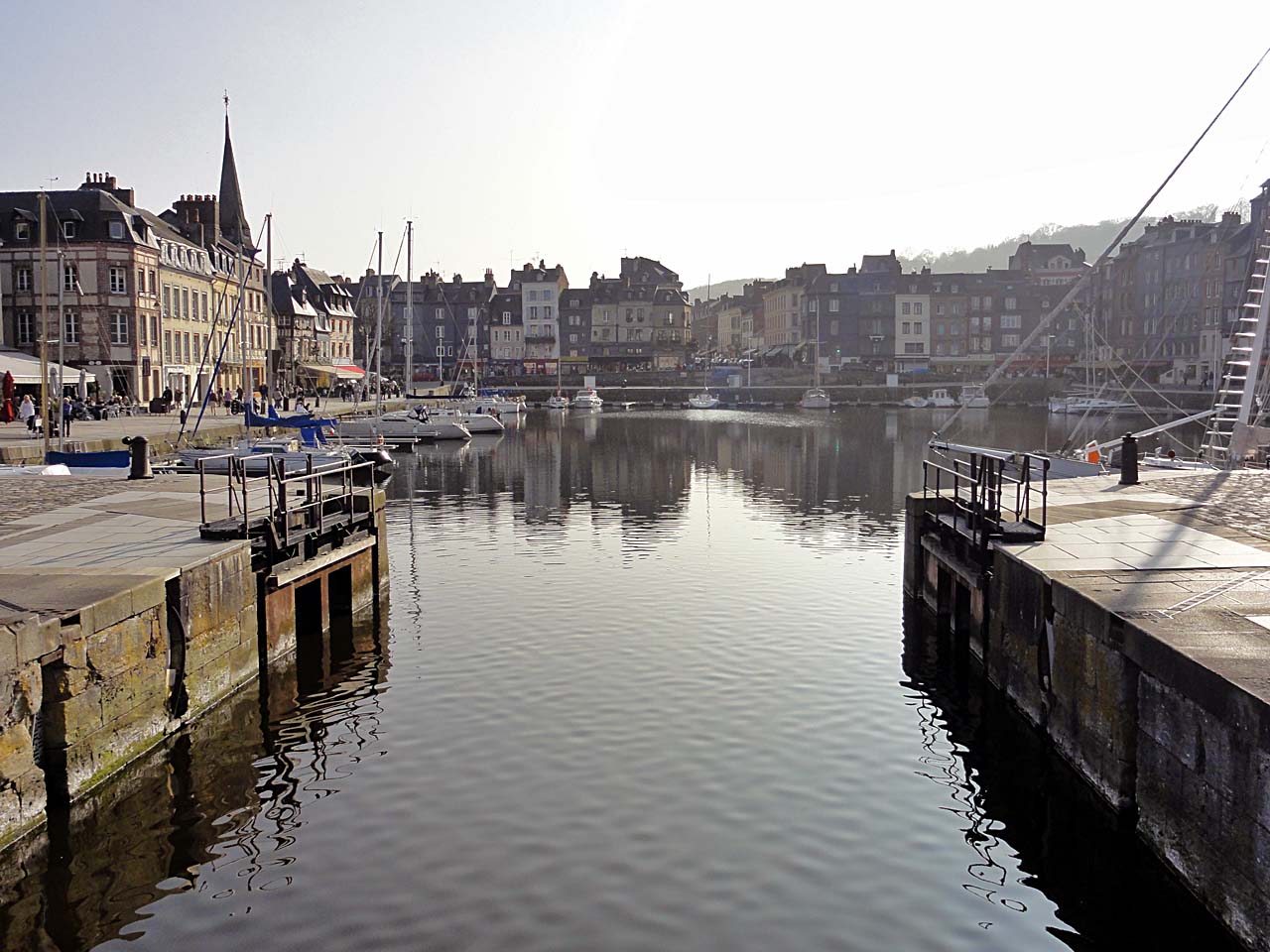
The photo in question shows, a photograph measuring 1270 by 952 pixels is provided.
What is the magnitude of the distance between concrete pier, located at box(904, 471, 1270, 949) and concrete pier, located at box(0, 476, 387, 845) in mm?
10749

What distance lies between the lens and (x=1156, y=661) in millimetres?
11531

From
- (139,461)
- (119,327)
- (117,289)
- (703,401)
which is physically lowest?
(703,401)

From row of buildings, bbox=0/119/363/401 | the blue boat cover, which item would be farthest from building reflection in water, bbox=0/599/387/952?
row of buildings, bbox=0/119/363/401

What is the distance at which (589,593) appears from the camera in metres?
24.9

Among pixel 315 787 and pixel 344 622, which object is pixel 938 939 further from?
pixel 344 622

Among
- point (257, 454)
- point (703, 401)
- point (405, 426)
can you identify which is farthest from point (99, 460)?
point (703, 401)

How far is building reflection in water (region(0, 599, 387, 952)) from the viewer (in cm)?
1122

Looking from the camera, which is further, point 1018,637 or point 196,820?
point 1018,637

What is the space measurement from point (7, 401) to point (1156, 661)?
5368 cm

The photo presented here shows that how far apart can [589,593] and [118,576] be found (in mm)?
10947

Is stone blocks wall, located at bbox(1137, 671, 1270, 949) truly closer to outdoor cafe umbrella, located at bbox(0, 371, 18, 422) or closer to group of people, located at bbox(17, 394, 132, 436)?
group of people, located at bbox(17, 394, 132, 436)

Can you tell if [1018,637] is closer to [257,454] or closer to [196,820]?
[196,820]

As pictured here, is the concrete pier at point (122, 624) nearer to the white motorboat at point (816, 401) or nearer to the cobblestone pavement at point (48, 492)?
the cobblestone pavement at point (48, 492)

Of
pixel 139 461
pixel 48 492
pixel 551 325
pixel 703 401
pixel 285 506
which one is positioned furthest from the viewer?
pixel 551 325
